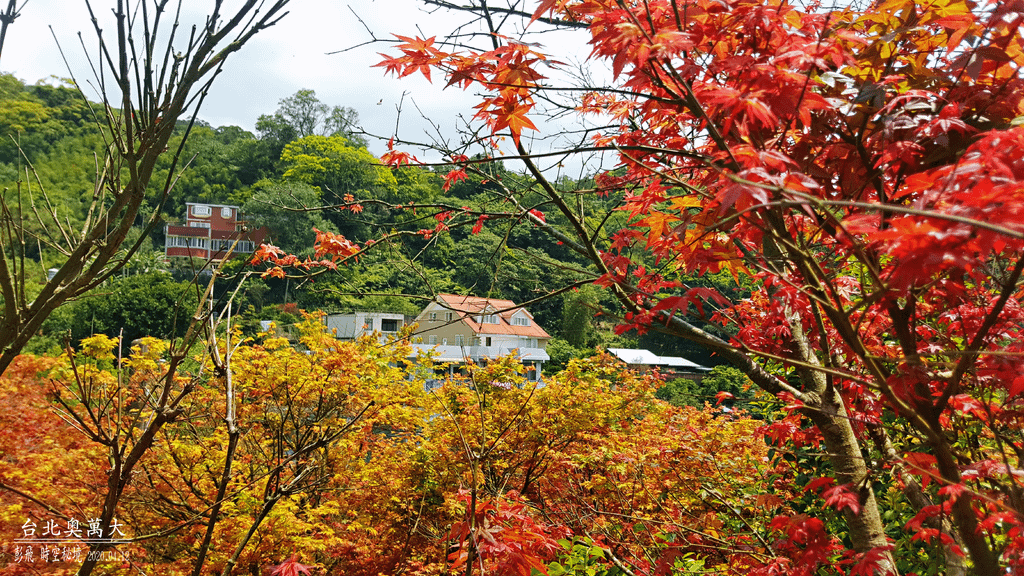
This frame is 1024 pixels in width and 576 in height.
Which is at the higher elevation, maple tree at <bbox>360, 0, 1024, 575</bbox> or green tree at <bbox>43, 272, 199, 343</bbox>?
maple tree at <bbox>360, 0, 1024, 575</bbox>

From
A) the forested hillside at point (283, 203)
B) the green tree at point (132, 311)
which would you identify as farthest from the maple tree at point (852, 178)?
the green tree at point (132, 311)

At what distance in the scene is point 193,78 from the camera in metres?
1.12

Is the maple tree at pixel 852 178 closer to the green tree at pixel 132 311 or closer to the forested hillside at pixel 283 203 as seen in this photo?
the forested hillside at pixel 283 203

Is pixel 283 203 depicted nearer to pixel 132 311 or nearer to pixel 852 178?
pixel 132 311

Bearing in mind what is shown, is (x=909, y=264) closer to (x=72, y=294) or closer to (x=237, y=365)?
Result: (x=72, y=294)

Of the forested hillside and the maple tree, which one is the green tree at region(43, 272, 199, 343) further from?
the maple tree

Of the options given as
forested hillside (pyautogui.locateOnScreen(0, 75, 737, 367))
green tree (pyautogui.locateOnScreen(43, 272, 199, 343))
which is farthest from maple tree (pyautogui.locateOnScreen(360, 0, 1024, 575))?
green tree (pyautogui.locateOnScreen(43, 272, 199, 343))

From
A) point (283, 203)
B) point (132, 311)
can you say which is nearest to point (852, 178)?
point (283, 203)

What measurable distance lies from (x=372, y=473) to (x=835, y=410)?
5.16m

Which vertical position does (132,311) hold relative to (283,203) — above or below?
below

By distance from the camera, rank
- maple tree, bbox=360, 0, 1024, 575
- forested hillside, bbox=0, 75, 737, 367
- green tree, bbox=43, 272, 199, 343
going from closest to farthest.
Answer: maple tree, bbox=360, 0, 1024, 575 < forested hillside, bbox=0, 75, 737, 367 < green tree, bbox=43, 272, 199, 343

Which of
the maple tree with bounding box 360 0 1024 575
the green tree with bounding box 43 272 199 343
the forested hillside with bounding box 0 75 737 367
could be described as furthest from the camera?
the green tree with bounding box 43 272 199 343

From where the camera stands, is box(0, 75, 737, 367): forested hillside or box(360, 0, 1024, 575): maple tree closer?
box(360, 0, 1024, 575): maple tree

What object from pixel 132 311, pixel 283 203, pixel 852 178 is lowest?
pixel 132 311
